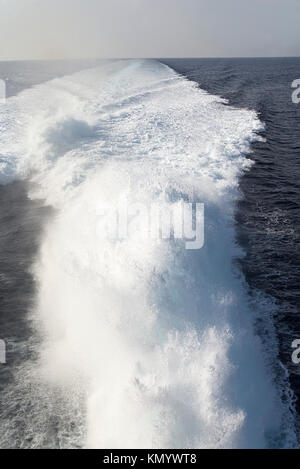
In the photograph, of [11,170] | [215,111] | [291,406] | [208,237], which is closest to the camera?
[291,406]

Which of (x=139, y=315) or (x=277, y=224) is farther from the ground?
(x=277, y=224)

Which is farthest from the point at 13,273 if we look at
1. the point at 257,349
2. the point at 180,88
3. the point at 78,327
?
the point at 180,88

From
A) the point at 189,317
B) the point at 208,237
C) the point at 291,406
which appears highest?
the point at 208,237

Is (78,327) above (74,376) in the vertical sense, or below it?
above

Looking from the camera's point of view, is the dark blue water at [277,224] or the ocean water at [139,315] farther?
the dark blue water at [277,224]

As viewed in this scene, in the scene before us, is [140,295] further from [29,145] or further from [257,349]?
[29,145]

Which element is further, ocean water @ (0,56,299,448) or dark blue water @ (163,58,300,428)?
dark blue water @ (163,58,300,428)

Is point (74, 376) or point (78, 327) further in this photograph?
point (78, 327)

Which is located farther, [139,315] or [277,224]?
[277,224]
